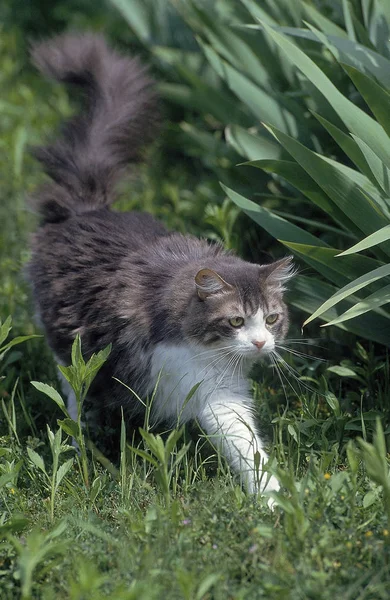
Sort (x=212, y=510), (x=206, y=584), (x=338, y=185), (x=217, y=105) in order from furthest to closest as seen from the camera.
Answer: (x=217, y=105) < (x=338, y=185) < (x=212, y=510) < (x=206, y=584)

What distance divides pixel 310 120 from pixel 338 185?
959mm

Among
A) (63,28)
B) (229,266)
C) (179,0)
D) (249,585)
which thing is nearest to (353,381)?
(229,266)

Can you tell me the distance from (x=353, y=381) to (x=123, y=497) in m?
1.29

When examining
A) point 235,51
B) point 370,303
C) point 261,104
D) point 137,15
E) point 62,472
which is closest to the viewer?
point 62,472

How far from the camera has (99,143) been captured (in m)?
3.80

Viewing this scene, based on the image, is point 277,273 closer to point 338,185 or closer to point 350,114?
point 338,185

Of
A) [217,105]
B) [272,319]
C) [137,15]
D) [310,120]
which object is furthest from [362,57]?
[137,15]

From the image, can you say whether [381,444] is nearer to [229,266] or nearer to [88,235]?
[229,266]

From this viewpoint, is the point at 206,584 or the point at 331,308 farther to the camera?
the point at 331,308

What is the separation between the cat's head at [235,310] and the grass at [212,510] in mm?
353

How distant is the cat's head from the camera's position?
2.91m

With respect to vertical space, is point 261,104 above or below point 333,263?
above

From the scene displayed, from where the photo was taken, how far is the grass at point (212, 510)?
7.27 ft

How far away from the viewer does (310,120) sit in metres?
3.97
